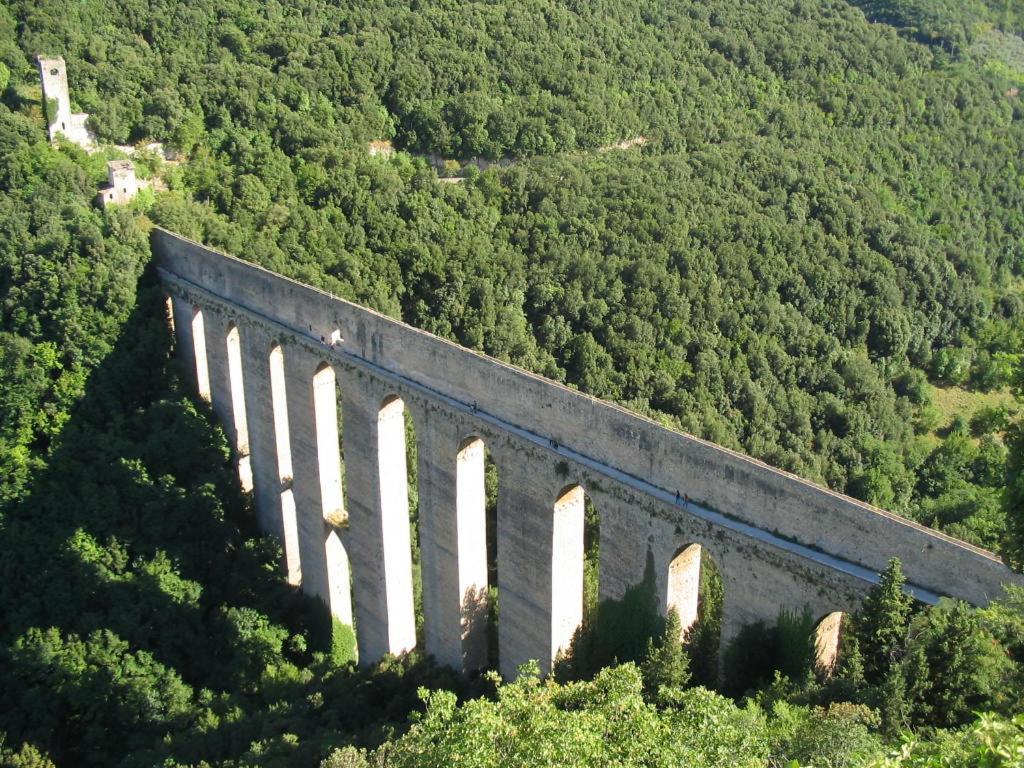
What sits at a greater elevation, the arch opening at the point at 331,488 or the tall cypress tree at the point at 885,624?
the tall cypress tree at the point at 885,624

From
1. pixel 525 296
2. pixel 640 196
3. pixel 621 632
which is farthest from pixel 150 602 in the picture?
pixel 640 196

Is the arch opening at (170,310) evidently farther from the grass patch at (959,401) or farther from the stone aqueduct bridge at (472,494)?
the grass patch at (959,401)

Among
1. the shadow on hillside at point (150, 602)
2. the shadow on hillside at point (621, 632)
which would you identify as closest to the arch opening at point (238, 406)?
the shadow on hillside at point (150, 602)

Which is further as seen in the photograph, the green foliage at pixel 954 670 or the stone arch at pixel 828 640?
the stone arch at pixel 828 640

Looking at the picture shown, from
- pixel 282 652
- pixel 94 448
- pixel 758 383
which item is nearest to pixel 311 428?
pixel 282 652

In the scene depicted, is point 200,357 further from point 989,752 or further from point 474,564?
point 989,752

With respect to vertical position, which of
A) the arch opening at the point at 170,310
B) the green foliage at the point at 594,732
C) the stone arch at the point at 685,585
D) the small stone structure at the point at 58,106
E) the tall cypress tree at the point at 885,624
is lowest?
the stone arch at the point at 685,585
